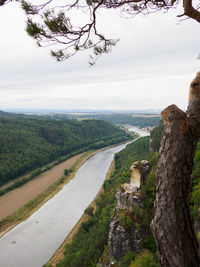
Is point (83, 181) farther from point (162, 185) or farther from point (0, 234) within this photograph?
point (162, 185)

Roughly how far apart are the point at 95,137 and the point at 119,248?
223ft

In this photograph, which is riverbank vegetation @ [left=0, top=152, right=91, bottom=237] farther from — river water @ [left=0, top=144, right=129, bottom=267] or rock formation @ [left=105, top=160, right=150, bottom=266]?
rock formation @ [left=105, top=160, right=150, bottom=266]

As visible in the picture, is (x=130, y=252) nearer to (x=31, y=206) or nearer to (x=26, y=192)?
(x=31, y=206)

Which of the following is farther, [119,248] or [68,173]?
[68,173]

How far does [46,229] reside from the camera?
2058 centimetres

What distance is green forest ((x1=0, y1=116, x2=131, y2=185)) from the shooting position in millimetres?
39250

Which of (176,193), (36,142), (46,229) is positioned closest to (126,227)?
(176,193)

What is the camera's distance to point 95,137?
3049 inches

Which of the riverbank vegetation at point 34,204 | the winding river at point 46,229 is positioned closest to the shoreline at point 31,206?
the riverbank vegetation at point 34,204

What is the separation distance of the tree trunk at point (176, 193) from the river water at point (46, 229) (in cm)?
1847

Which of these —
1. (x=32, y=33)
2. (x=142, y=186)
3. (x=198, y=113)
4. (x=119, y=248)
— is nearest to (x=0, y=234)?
(x=119, y=248)

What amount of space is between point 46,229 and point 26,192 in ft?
38.1

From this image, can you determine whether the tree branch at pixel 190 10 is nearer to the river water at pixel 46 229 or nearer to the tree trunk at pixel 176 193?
the tree trunk at pixel 176 193

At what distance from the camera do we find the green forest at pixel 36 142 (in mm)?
39250
